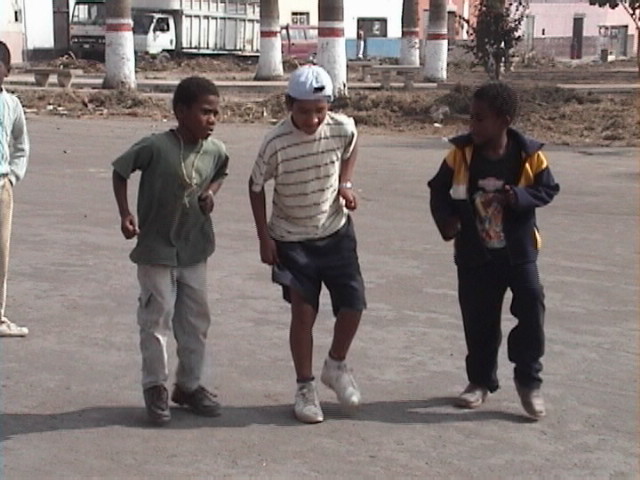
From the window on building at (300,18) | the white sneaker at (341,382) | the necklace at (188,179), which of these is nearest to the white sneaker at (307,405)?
the white sneaker at (341,382)

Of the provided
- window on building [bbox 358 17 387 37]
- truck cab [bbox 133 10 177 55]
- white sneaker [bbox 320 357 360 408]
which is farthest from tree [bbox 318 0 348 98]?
window on building [bbox 358 17 387 37]

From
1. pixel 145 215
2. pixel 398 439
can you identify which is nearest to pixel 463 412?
pixel 398 439

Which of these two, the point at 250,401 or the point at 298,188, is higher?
the point at 298,188

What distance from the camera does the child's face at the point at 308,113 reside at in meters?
5.32

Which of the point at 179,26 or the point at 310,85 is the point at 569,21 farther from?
the point at 310,85

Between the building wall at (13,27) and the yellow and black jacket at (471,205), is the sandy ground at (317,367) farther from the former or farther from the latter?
the building wall at (13,27)

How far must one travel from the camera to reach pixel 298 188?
543 centimetres

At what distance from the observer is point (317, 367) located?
6.36 meters

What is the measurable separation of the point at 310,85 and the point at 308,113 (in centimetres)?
13

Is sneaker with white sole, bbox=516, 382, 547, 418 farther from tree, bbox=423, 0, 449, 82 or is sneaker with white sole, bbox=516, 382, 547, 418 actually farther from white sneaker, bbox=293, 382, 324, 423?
tree, bbox=423, 0, 449, 82

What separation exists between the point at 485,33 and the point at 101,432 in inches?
958

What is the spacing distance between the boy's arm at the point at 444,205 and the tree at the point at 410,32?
37.2m

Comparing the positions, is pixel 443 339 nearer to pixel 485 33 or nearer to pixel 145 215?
pixel 145 215

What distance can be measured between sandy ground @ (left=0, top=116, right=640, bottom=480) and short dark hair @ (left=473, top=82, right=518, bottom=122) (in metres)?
1.44
